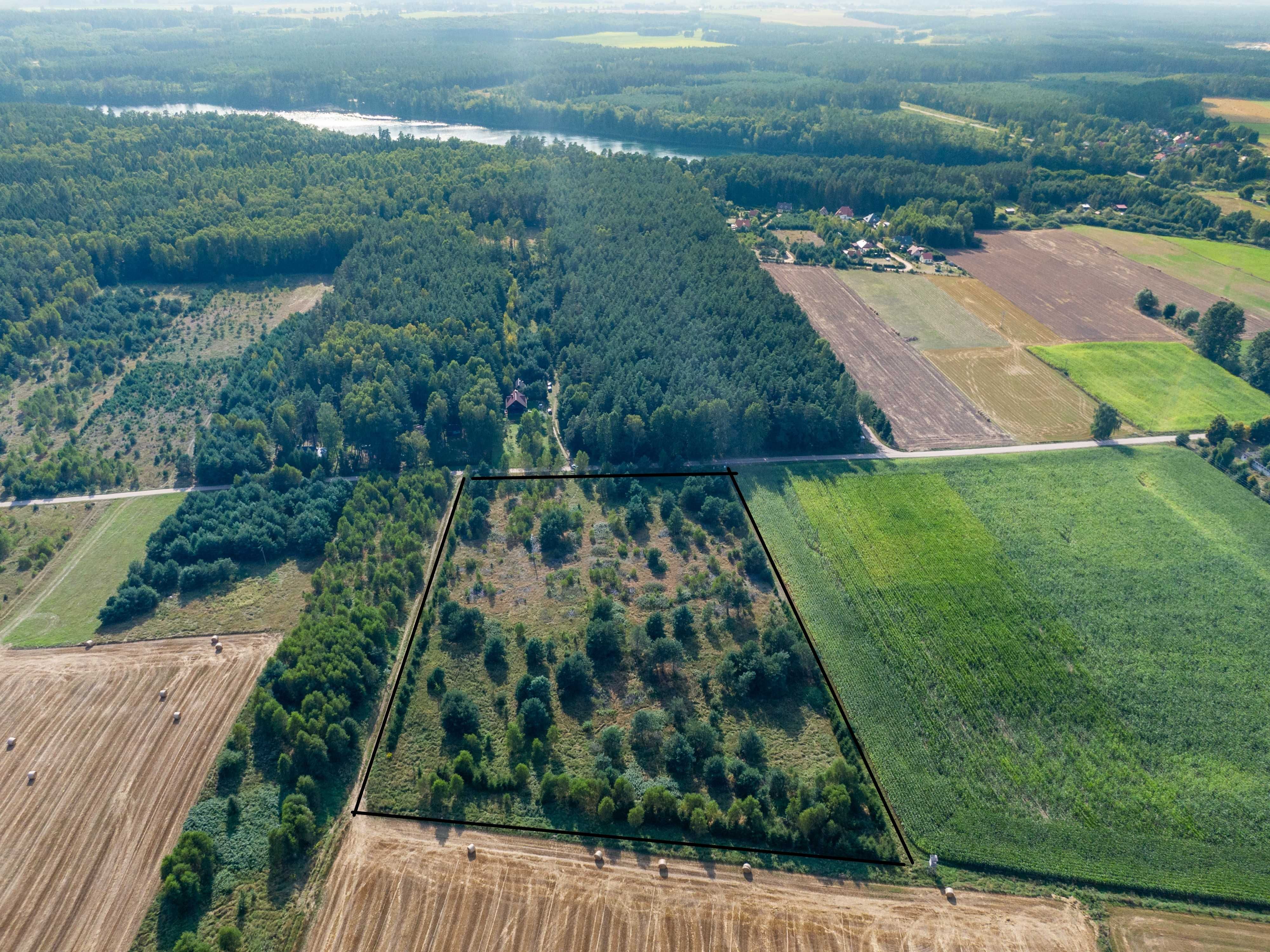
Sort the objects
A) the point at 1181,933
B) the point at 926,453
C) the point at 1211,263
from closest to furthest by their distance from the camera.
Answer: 1. the point at 1181,933
2. the point at 926,453
3. the point at 1211,263

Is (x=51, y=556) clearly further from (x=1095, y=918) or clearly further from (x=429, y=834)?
(x=1095, y=918)

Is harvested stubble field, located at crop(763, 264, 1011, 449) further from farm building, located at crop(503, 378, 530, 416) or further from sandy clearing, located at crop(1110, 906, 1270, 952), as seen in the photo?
sandy clearing, located at crop(1110, 906, 1270, 952)

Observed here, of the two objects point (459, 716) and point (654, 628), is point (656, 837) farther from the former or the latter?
point (654, 628)

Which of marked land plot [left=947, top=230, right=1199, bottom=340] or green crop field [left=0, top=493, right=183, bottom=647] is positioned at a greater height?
marked land plot [left=947, top=230, right=1199, bottom=340]

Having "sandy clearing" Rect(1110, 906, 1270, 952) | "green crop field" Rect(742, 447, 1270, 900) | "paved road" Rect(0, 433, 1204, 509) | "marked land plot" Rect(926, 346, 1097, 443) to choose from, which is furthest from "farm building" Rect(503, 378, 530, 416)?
"sandy clearing" Rect(1110, 906, 1270, 952)

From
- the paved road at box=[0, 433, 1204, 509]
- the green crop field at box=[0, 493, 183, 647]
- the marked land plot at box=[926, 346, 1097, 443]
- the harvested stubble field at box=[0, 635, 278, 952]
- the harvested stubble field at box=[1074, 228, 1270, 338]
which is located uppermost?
the harvested stubble field at box=[1074, 228, 1270, 338]

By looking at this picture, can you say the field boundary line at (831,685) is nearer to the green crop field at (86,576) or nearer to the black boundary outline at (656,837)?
the black boundary outline at (656,837)

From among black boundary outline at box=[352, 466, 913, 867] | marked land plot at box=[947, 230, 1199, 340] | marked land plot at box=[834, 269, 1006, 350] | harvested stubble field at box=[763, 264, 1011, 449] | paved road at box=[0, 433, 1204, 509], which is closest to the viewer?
black boundary outline at box=[352, 466, 913, 867]

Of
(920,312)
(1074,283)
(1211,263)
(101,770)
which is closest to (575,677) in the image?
(101,770)
